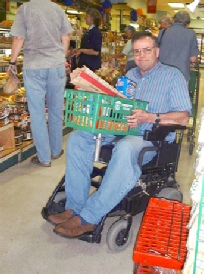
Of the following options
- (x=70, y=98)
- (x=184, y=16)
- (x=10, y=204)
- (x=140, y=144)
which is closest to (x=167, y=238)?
(x=140, y=144)

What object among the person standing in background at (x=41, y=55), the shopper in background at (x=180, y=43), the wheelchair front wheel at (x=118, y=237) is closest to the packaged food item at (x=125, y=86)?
the wheelchair front wheel at (x=118, y=237)

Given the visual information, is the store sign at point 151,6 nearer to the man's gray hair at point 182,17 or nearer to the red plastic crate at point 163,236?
the man's gray hair at point 182,17

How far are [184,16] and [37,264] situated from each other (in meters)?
3.82

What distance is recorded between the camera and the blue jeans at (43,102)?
4.09 meters

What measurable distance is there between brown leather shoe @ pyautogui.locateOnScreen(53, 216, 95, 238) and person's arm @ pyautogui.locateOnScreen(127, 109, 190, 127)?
74cm

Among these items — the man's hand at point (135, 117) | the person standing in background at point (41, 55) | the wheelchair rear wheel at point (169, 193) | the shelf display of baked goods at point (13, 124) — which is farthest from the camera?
the shelf display of baked goods at point (13, 124)

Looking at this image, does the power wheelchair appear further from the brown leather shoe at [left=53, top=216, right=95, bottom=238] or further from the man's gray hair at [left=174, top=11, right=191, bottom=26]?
the man's gray hair at [left=174, top=11, right=191, bottom=26]

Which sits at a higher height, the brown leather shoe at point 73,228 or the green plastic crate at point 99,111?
the green plastic crate at point 99,111

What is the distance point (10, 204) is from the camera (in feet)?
11.0

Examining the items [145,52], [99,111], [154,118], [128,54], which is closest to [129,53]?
[128,54]

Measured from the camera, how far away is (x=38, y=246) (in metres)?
2.70

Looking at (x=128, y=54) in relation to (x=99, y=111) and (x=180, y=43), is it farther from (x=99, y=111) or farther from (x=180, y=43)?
(x=99, y=111)

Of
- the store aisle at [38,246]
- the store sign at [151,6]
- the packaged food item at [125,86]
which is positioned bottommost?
the store aisle at [38,246]

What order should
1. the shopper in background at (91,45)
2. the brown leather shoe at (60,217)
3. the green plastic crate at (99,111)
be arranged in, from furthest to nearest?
the shopper in background at (91,45) < the brown leather shoe at (60,217) < the green plastic crate at (99,111)
